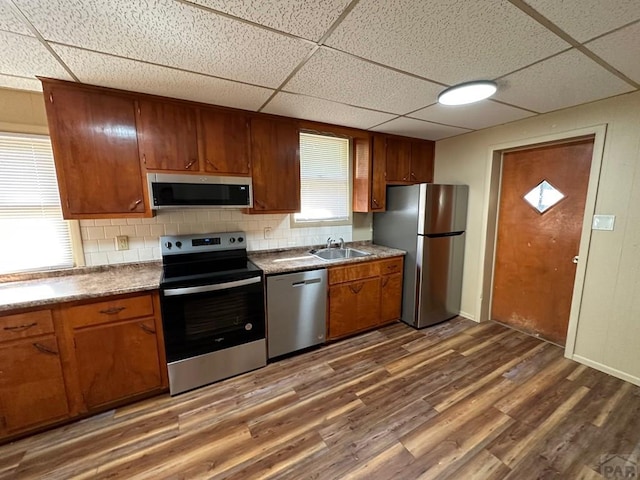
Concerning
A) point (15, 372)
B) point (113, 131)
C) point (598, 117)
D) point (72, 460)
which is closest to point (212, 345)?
point (72, 460)

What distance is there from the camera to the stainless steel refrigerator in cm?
282

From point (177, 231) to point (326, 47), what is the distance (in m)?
1.94

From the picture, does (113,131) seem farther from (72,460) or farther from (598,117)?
(598,117)

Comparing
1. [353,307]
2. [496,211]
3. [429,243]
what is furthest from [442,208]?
[353,307]

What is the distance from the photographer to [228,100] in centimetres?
205

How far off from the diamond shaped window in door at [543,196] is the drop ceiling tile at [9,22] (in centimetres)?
388

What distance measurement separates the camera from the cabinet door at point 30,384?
155 centimetres

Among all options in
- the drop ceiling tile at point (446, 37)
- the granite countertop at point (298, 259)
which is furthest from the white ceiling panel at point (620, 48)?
the granite countertop at point (298, 259)

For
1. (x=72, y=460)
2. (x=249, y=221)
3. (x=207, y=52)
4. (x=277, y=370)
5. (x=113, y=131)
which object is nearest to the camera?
(x=207, y=52)

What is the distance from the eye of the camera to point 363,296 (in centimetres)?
279

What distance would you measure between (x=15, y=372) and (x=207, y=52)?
2.19 meters

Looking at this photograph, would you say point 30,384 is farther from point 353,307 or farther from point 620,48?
point 620,48

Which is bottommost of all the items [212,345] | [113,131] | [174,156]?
[212,345]

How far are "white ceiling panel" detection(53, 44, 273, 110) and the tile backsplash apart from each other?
3.22 feet
